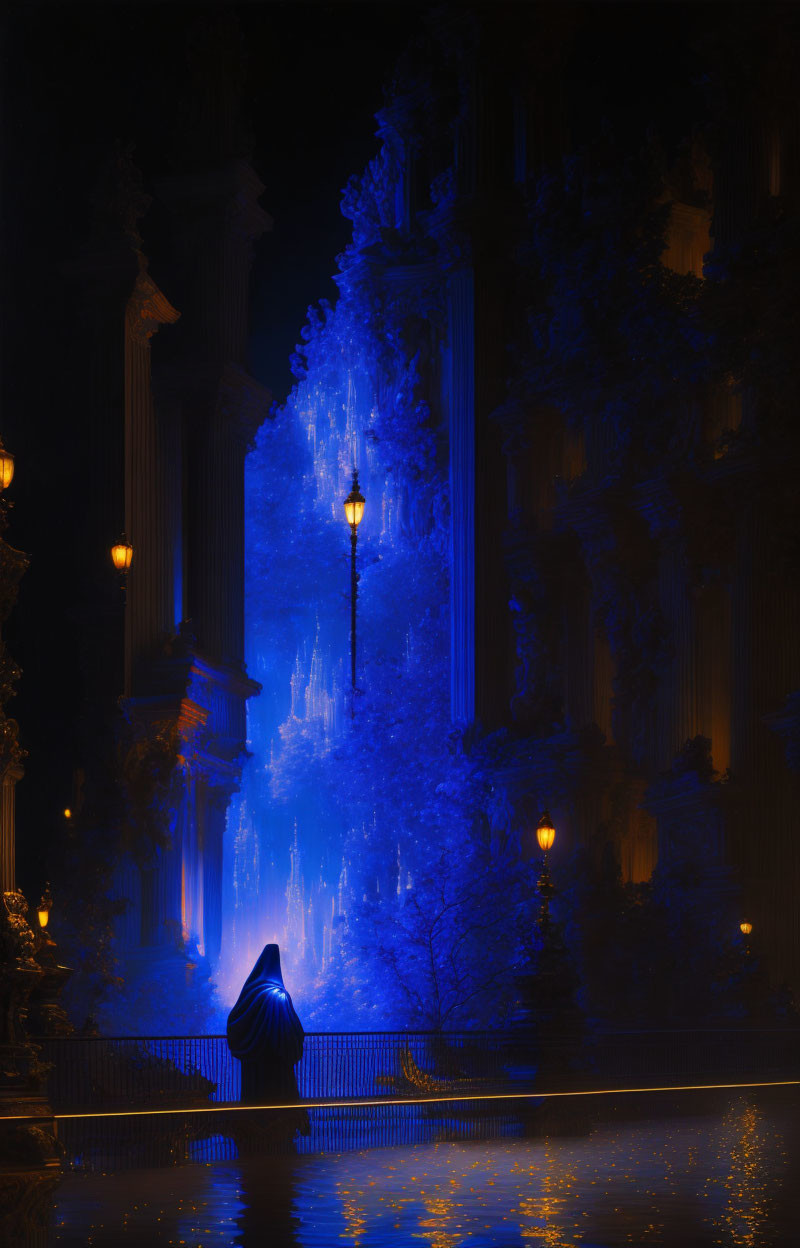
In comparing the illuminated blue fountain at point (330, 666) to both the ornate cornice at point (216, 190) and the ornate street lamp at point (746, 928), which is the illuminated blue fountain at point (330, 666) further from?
the ornate street lamp at point (746, 928)

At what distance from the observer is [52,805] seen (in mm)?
37938

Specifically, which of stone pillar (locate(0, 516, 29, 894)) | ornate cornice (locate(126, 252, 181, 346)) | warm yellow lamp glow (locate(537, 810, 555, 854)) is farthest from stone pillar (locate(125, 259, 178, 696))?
warm yellow lamp glow (locate(537, 810, 555, 854))

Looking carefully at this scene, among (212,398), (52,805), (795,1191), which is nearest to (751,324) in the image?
(212,398)

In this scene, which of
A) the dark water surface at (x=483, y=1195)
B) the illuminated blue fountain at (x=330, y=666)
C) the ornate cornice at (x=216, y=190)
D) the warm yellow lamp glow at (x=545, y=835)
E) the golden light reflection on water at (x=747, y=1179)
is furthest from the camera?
the illuminated blue fountain at (x=330, y=666)

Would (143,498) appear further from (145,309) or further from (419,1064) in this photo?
(419,1064)

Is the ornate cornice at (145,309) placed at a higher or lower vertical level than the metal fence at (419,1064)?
higher

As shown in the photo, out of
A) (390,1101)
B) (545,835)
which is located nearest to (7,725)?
(390,1101)

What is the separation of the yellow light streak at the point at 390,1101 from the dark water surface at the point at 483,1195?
0.83m

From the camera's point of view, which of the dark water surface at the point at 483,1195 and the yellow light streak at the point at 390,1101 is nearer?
the dark water surface at the point at 483,1195

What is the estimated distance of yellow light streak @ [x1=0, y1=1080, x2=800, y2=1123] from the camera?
904 inches

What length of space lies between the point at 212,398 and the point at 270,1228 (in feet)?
101

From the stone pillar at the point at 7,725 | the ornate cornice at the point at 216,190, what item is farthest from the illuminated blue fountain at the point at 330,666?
the stone pillar at the point at 7,725

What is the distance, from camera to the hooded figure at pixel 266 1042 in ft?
82.5

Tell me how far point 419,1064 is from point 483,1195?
12047 millimetres
